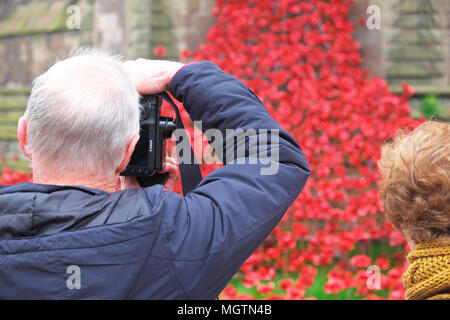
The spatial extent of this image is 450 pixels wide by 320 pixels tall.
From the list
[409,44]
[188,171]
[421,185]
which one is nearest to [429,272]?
[421,185]

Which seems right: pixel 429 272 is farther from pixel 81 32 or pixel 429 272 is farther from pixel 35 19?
pixel 35 19

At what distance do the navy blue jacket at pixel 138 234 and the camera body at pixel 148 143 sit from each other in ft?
0.74

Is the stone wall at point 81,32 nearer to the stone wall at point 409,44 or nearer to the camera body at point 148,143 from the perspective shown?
the stone wall at point 409,44

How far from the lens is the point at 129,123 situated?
1023mm

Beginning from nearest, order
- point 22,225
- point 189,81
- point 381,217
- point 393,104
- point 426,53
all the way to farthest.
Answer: point 22,225 < point 189,81 < point 381,217 < point 393,104 < point 426,53

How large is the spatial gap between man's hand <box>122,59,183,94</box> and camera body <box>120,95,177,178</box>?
0.09 feet

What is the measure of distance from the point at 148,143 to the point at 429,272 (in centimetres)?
79

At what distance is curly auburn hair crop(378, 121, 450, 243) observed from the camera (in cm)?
125

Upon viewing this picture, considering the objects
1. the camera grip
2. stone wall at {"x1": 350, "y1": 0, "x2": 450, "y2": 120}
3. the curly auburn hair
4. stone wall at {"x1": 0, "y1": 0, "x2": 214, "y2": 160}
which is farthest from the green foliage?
the camera grip

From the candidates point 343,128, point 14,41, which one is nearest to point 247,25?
point 343,128

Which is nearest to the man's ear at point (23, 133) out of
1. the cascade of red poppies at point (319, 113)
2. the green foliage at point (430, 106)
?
the cascade of red poppies at point (319, 113)

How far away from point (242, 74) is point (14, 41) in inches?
315

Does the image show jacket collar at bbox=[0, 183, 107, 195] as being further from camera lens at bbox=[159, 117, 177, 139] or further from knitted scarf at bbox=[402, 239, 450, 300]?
knitted scarf at bbox=[402, 239, 450, 300]

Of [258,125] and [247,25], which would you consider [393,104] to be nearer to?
[247,25]
